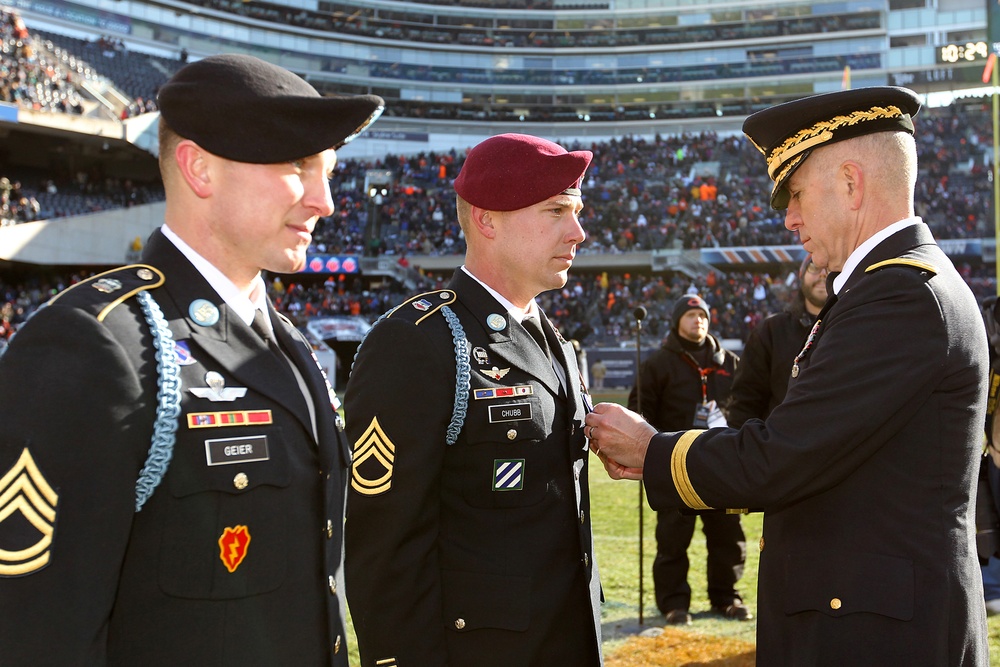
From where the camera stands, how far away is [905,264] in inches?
97.0

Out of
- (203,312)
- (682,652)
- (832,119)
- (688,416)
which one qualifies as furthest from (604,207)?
(203,312)

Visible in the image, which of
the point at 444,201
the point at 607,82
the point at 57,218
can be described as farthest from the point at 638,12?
the point at 57,218

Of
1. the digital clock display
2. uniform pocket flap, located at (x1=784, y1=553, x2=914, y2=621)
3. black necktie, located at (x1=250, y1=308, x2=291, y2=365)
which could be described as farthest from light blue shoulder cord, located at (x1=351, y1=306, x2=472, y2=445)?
the digital clock display

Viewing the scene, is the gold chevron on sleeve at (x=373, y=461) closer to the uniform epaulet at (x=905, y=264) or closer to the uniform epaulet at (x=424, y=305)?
the uniform epaulet at (x=424, y=305)

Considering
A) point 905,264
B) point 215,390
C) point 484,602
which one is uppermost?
point 905,264

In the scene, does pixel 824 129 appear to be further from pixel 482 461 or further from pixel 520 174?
pixel 482 461

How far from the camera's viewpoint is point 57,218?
3453 cm

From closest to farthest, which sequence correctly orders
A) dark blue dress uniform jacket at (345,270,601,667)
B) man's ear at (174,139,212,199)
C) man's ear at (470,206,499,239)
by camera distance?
1. man's ear at (174,139,212,199)
2. dark blue dress uniform jacket at (345,270,601,667)
3. man's ear at (470,206,499,239)

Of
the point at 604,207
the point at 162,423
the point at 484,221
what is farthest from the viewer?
the point at 604,207

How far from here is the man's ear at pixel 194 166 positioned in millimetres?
1867

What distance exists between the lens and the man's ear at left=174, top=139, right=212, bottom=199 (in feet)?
6.13

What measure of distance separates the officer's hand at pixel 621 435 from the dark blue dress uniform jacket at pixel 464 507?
0.10m

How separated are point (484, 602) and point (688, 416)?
15.4ft

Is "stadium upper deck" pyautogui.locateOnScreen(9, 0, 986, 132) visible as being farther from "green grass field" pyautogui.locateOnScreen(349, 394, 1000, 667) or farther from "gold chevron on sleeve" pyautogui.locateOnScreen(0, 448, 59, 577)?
"gold chevron on sleeve" pyautogui.locateOnScreen(0, 448, 59, 577)
